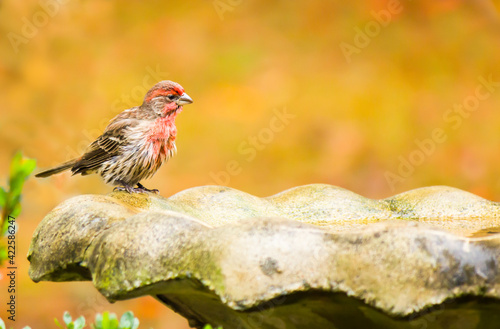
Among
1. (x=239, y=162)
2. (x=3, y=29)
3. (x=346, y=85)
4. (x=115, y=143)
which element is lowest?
(x=115, y=143)

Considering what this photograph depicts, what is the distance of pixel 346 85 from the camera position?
331 inches

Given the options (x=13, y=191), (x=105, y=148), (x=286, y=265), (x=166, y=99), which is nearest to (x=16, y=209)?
(x=13, y=191)

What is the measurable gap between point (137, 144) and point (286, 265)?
2.58 metres

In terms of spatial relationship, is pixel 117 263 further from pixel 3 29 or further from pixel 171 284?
pixel 3 29

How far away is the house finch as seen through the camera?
14.7 feet

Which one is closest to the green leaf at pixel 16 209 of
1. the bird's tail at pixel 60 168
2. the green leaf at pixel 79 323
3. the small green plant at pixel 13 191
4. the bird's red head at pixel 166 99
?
the small green plant at pixel 13 191

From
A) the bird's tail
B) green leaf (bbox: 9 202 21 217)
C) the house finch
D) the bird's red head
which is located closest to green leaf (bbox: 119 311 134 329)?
green leaf (bbox: 9 202 21 217)

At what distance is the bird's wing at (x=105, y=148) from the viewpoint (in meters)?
4.51

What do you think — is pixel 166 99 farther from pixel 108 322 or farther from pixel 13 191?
pixel 13 191

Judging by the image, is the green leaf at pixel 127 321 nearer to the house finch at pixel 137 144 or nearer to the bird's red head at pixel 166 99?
the house finch at pixel 137 144

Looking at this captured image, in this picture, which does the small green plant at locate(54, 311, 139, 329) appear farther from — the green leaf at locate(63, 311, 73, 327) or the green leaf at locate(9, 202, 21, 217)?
the green leaf at locate(9, 202, 21, 217)

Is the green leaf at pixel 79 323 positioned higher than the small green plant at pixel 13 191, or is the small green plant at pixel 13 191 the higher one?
the small green plant at pixel 13 191

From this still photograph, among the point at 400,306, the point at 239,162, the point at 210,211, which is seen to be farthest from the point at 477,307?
the point at 239,162

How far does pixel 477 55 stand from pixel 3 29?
18.9 feet
